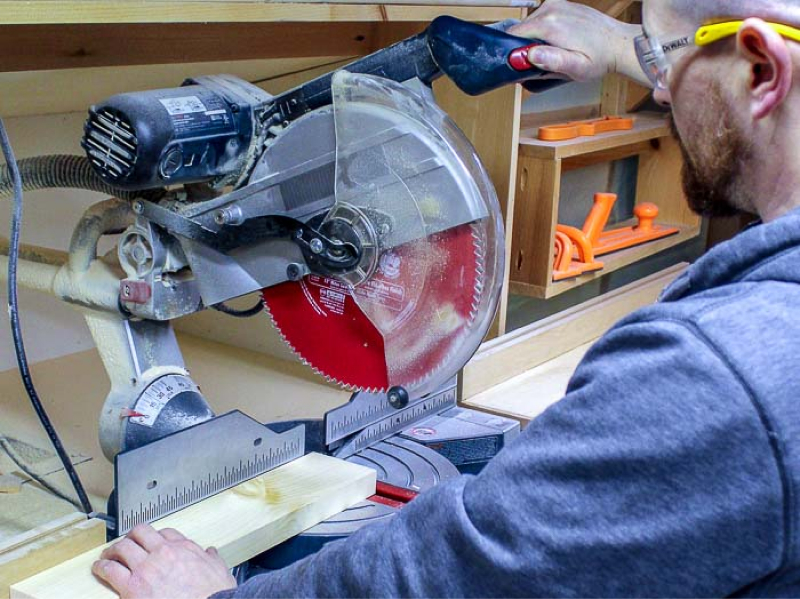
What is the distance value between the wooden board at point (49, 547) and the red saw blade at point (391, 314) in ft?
1.04

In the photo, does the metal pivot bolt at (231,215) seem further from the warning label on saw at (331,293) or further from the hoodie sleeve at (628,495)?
the hoodie sleeve at (628,495)

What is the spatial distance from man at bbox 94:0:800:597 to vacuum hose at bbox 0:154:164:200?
0.53m

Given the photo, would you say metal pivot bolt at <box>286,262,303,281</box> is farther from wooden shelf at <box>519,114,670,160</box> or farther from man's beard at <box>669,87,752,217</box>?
wooden shelf at <box>519,114,670,160</box>

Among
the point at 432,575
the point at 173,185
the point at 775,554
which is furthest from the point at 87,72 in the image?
the point at 775,554

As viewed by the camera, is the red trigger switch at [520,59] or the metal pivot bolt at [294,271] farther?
the metal pivot bolt at [294,271]

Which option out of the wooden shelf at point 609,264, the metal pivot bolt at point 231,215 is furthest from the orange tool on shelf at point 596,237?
the metal pivot bolt at point 231,215

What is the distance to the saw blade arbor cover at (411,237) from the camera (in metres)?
1.02

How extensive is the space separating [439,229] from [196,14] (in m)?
0.34

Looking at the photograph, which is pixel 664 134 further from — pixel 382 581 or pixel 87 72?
pixel 382 581

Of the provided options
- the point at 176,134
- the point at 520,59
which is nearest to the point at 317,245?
the point at 176,134

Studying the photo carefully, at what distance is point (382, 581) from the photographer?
0.73 metres

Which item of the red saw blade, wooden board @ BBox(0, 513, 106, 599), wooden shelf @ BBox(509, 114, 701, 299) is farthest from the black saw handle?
wooden shelf @ BBox(509, 114, 701, 299)

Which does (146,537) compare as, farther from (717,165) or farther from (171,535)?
(717,165)

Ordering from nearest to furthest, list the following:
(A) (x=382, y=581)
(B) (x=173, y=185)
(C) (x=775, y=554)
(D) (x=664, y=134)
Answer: (C) (x=775, y=554), (A) (x=382, y=581), (B) (x=173, y=185), (D) (x=664, y=134)
